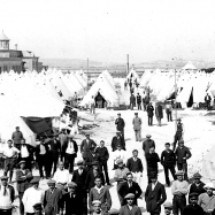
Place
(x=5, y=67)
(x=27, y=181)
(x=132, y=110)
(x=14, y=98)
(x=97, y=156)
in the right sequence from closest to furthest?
(x=27, y=181)
(x=97, y=156)
(x=14, y=98)
(x=132, y=110)
(x=5, y=67)

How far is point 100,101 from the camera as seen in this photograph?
33.6 meters

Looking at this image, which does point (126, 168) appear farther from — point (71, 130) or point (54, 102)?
point (71, 130)

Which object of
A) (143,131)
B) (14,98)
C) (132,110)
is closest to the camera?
(14,98)

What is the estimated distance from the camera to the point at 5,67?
77.4 m

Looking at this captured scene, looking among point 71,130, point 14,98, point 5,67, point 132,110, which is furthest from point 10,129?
point 5,67

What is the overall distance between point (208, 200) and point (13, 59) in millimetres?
72859

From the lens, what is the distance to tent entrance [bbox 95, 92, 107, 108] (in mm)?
33375

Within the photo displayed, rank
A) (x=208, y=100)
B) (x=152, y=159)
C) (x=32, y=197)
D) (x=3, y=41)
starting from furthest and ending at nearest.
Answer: (x=3, y=41) → (x=208, y=100) → (x=152, y=159) → (x=32, y=197)

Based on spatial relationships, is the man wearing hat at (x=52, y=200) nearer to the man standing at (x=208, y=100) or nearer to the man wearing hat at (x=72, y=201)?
the man wearing hat at (x=72, y=201)

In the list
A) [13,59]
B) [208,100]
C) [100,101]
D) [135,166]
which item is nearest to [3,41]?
[13,59]

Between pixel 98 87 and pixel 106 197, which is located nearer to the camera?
pixel 106 197

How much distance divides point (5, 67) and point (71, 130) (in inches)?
2376

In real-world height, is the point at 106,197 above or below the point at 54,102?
below

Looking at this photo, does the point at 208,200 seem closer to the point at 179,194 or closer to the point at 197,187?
the point at 197,187
